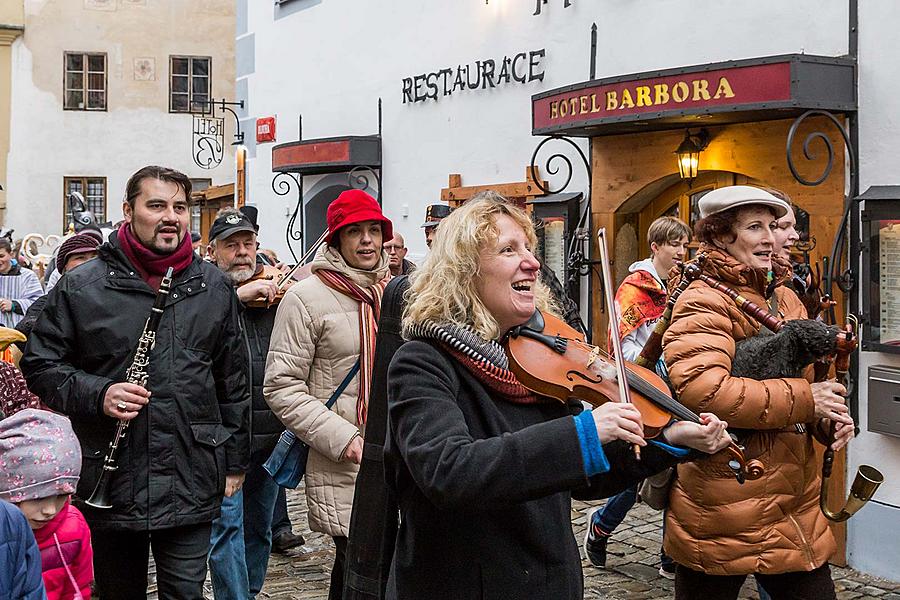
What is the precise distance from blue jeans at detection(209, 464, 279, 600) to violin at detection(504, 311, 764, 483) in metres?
2.76

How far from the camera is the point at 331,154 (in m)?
11.7

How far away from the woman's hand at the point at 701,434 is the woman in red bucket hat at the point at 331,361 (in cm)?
215

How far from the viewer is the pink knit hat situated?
11.2 feet

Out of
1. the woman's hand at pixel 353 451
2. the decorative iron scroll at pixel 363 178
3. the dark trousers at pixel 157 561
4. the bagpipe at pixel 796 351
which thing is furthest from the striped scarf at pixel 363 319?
the decorative iron scroll at pixel 363 178

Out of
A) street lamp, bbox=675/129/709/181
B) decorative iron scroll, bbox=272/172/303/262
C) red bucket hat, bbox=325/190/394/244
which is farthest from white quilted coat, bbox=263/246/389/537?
decorative iron scroll, bbox=272/172/303/262

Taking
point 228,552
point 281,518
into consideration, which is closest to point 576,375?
point 228,552

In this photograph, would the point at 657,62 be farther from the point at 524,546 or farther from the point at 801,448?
the point at 524,546

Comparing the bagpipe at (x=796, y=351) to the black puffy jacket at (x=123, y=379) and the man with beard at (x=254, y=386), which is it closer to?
the black puffy jacket at (x=123, y=379)

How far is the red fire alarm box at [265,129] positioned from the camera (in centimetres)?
1363

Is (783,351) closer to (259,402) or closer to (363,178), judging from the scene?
(259,402)

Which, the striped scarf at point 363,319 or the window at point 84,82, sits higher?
the window at point 84,82

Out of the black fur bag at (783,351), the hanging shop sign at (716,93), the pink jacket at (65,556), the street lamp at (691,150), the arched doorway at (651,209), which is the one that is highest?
the hanging shop sign at (716,93)

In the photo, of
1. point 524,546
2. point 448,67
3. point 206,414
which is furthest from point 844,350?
point 448,67

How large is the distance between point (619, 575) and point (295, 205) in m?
7.72
